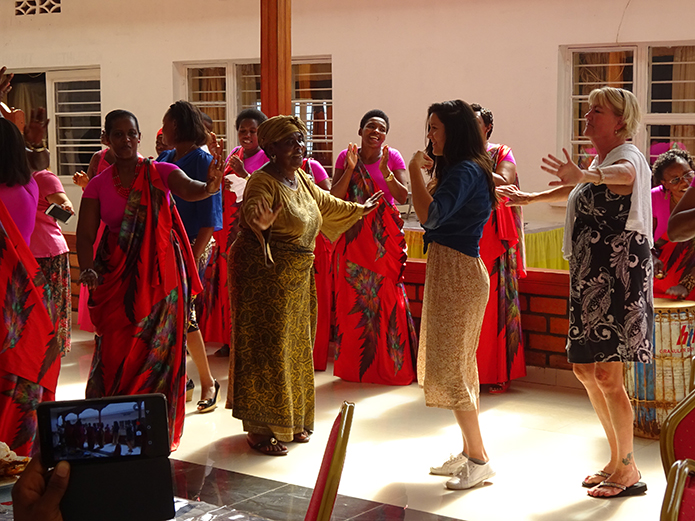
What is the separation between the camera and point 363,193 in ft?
17.6

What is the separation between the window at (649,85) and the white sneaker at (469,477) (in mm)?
4495

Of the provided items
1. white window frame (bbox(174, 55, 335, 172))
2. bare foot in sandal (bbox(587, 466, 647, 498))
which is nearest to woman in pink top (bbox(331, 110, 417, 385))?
bare foot in sandal (bbox(587, 466, 647, 498))

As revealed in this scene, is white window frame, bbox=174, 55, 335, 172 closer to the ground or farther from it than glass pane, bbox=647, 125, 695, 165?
farther from it

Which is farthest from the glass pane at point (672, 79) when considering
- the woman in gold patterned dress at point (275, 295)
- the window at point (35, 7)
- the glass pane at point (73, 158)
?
the window at point (35, 7)

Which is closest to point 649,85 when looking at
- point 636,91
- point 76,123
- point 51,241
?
point 636,91

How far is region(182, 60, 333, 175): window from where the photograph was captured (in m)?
9.25

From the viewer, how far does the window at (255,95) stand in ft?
30.3

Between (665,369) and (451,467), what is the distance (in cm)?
132

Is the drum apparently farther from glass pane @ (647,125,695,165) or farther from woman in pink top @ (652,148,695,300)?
glass pane @ (647,125,695,165)

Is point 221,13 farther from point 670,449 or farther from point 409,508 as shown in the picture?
point 670,449

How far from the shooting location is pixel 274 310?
4070 millimetres

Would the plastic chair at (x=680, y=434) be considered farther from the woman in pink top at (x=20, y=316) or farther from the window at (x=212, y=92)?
the window at (x=212, y=92)

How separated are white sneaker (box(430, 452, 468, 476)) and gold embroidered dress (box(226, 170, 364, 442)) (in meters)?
0.76

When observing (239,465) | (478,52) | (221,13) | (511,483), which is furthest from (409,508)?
(221,13)
